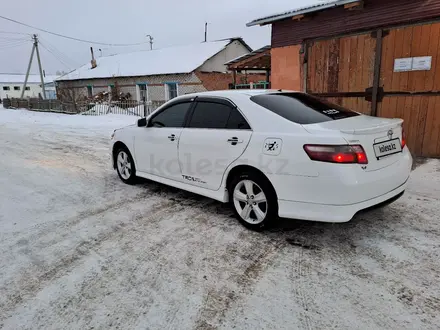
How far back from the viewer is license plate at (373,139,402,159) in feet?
10.1

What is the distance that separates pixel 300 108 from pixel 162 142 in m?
1.93

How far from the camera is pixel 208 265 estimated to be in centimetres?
293

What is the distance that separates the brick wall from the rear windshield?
20015 mm

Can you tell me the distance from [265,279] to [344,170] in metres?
1.14

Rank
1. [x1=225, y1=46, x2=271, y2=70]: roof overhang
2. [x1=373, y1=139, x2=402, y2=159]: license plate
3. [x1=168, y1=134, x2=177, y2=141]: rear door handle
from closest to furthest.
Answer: [x1=373, y1=139, x2=402, y2=159]: license plate, [x1=168, y1=134, x2=177, y2=141]: rear door handle, [x1=225, y1=46, x2=271, y2=70]: roof overhang

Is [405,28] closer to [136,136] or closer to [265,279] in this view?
[136,136]

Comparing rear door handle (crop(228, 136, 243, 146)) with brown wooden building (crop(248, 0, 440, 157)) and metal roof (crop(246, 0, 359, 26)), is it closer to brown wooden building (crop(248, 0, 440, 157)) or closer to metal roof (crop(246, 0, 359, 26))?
brown wooden building (crop(248, 0, 440, 157))

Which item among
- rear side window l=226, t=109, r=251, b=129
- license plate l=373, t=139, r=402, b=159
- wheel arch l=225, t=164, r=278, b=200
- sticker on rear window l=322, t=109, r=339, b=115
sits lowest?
wheel arch l=225, t=164, r=278, b=200

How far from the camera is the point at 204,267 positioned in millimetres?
2898

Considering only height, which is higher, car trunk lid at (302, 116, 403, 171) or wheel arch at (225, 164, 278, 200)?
car trunk lid at (302, 116, 403, 171)

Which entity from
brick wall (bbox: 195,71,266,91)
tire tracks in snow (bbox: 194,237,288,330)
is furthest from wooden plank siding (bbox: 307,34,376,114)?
brick wall (bbox: 195,71,266,91)

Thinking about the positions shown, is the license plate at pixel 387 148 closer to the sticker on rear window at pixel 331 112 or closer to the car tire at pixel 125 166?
the sticker on rear window at pixel 331 112

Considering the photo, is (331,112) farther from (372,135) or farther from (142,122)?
(142,122)

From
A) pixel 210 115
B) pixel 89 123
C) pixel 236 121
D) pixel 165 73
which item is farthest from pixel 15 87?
pixel 236 121
